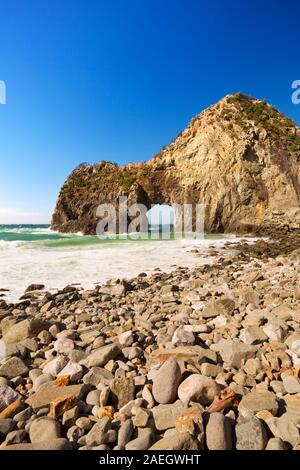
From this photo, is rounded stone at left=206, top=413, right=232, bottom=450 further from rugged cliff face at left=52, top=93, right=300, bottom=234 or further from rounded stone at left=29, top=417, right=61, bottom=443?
rugged cliff face at left=52, top=93, right=300, bottom=234

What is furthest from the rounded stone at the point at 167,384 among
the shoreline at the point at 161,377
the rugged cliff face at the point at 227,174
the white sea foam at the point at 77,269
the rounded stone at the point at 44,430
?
the rugged cliff face at the point at 227,174

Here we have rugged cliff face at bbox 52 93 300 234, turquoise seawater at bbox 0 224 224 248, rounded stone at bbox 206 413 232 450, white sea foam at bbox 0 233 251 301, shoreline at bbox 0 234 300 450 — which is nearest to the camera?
rounded stone at bbox 206 413 232 450

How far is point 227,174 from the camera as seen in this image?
1447 inches

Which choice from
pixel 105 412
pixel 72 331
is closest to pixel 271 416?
pixel 105 412

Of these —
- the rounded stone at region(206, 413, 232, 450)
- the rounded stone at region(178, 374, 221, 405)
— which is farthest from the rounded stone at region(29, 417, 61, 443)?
the rounded stone at region(206, 413, 232, 450)

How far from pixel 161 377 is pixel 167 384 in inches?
4.1

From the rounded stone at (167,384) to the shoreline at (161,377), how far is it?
0.01 meters

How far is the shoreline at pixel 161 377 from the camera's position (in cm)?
246

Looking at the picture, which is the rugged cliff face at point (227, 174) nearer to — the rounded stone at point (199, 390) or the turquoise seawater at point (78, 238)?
the turquoise seawater at point (78, 238)

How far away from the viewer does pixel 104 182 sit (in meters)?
47.6

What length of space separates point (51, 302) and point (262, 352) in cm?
527

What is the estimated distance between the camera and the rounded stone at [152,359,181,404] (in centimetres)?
291

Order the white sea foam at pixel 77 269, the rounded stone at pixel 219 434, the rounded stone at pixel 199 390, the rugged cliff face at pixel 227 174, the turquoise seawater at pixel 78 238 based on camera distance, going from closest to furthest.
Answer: the rounded stone at pixel 219 434 < the rounded stone at pixel 199 390 < the white sea foam at pixel 77 269 < the turquoise seawater at pixel 78 238 < the rugged cliff face at pixel 227 174

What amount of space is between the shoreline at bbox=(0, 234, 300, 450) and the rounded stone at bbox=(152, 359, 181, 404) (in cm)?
1
